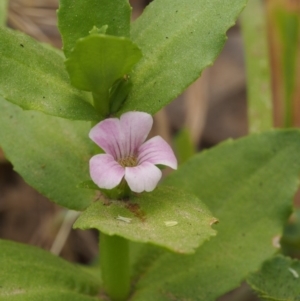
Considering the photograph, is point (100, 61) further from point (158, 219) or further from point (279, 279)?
point (279, 279)

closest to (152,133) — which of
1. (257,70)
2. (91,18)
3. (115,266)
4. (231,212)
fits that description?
(257,70)

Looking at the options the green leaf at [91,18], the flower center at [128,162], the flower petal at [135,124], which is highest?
the green leaf at [91,18]

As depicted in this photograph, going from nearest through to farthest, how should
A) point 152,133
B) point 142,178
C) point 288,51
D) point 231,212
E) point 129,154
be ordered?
point 142,178
point 129,154
point 231,212
point 288,51
point 152,133

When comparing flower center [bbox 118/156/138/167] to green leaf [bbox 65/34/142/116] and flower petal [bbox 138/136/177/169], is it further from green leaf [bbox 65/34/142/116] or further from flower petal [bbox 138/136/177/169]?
green leaf [bbox 65/34/142/116]

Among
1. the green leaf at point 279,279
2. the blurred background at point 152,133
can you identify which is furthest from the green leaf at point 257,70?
the green leaf at point 279,279

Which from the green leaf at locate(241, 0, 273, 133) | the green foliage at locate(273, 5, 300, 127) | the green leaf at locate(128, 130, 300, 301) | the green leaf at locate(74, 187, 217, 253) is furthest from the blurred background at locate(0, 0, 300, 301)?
the green leaf at locate(74, 187, 217, 253)

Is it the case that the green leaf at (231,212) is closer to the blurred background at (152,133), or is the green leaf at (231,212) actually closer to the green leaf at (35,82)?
the green leaf at (35,82)
